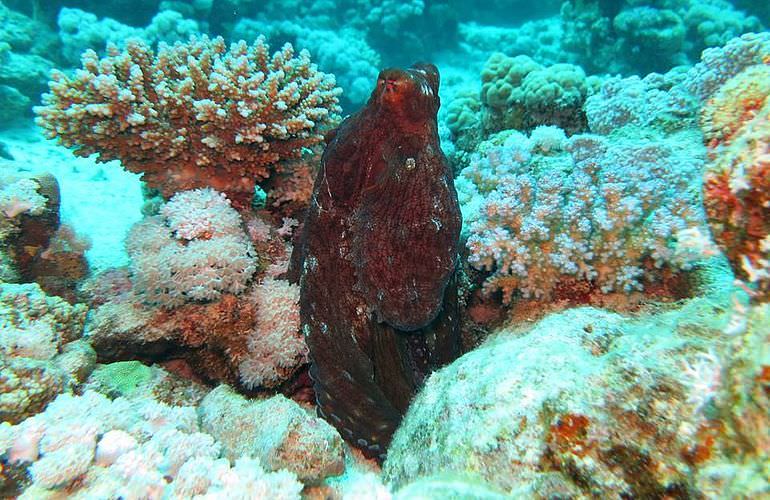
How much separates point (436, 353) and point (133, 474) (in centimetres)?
205

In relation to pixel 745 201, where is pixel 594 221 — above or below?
below

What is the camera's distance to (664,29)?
46.9ft

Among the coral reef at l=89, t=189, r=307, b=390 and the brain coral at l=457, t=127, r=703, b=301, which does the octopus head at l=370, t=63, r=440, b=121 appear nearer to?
the brain coral at l=457, t=127, r=703, b=301

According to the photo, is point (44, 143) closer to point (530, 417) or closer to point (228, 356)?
point (228, 356)

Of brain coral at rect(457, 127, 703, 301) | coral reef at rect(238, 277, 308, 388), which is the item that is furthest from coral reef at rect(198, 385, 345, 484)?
brain coral at rect(457, 127, 703, 301)

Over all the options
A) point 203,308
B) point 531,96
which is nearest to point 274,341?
point 203,308

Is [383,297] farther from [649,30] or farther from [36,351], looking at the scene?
[649,30]

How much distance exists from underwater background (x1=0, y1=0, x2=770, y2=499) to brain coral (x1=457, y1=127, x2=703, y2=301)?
0.02 meters

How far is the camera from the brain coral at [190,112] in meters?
3.71

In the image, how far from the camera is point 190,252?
3393mm

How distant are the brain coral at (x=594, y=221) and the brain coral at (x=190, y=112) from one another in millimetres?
1951

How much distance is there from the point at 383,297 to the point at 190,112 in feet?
8.53

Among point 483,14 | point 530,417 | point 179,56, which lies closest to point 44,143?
point 179,56

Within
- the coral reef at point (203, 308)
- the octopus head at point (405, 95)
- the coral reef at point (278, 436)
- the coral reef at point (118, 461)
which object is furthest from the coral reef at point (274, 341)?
the octopus head at point (405, 95)
